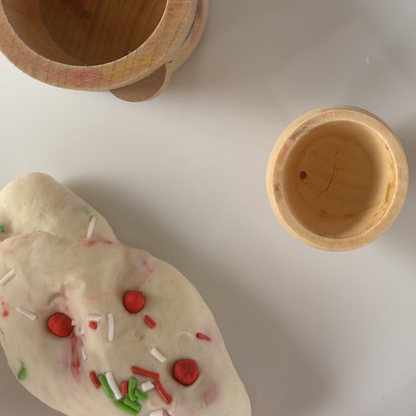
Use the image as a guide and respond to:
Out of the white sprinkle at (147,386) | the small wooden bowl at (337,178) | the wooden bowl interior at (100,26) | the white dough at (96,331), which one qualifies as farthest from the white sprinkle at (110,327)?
the wooden bowl interior at (100,26)

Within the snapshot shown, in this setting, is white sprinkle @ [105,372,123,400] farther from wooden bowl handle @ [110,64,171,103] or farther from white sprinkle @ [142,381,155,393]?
wooden bowl handle @ [110,64,171,103]

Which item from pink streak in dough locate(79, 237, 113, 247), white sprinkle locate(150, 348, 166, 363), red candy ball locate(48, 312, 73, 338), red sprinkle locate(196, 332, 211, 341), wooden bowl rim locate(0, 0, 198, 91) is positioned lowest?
red candy ball locate(48, 312, 73, 338)

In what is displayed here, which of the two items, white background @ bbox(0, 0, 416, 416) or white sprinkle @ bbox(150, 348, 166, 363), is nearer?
white sprinkle @ bbox(150, 348, 166, 363)

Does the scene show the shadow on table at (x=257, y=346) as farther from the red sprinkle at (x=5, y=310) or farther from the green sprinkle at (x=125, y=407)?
the red sprinkle at (x=5, y=310)

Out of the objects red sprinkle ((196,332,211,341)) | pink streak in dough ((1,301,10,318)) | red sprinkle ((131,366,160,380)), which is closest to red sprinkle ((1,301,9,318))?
pink streak in dough ((1,301,10,318))

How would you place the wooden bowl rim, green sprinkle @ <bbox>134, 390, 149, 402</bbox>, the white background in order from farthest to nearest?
1. the white background
2. green sprinkle @ <bbox>134, 390, 149, 402</bbox>
3. the wooden bowl rim

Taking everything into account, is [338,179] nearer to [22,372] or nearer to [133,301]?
[133,301]

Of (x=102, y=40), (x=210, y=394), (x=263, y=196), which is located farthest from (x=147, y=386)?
(x=102, y=40)

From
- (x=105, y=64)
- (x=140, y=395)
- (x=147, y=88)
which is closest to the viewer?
(x=105, y=64)
